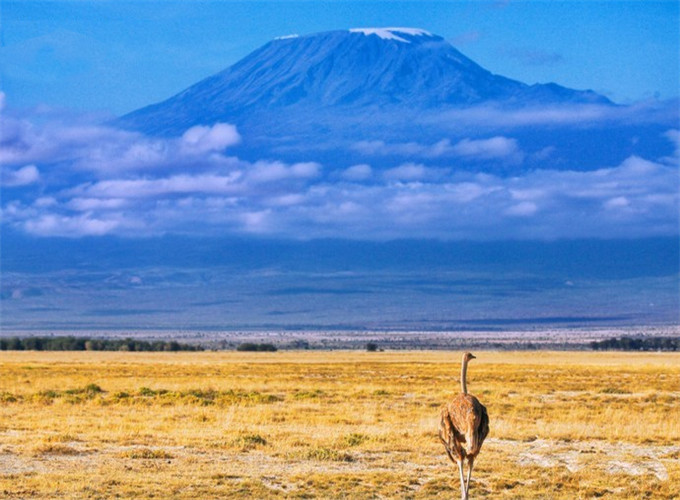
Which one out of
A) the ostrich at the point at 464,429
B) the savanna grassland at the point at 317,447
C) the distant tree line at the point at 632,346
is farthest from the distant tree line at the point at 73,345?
the ostrich at the point at 464,429

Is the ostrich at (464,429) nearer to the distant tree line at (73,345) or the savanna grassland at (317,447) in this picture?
the savanna grassland at (317,447)

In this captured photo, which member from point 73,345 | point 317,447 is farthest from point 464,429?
point 73,345

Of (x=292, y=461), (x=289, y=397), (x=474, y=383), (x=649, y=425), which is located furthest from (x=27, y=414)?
(x=474, y=383)

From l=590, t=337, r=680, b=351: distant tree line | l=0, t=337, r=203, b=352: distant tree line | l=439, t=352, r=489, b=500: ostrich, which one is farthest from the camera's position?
l=590, t=337, r=680, b=351: distant tree line

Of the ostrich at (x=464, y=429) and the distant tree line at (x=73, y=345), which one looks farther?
the distant tree line at (x=73, y=345)

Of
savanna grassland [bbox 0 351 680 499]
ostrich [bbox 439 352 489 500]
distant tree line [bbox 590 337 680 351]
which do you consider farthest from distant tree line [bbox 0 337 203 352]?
ostrich [bbox 439 352 489 500]

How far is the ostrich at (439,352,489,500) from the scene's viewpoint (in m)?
15.8

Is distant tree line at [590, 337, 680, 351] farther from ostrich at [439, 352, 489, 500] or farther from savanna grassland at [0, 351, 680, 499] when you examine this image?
ostrich at [439, 352, 489, 500]

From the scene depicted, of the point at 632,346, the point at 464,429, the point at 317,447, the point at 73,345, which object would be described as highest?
the point at 73,345

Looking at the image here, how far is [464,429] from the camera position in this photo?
15.9m

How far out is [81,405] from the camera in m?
36.8

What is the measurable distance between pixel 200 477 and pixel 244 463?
2072 mm

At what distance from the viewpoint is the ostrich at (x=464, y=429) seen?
1577cm

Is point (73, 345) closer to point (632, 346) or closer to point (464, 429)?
point (632, 346)
